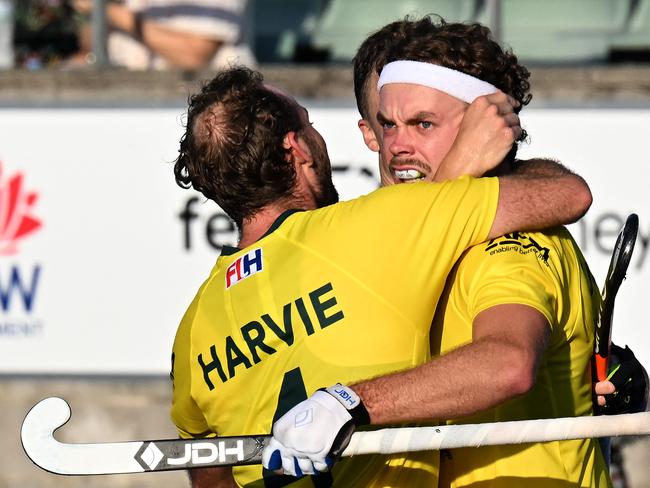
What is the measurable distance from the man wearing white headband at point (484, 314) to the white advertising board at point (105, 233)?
3487 millimetres

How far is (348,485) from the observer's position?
2.98 meters

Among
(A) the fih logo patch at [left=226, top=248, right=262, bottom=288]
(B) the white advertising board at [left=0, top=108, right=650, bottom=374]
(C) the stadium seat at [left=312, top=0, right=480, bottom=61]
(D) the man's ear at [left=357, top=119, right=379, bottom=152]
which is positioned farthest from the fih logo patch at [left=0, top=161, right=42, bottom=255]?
(A) the fih logo patch at [left=226, top=248, right=262, bottom=288]

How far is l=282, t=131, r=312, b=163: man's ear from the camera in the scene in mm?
3313

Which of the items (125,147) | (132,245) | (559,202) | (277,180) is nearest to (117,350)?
(132,245)

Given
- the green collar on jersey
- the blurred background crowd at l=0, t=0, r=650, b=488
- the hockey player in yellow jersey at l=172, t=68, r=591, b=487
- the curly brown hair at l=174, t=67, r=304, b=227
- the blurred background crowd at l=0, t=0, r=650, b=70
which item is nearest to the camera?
the hockey player in yellow jersey at l=172, t=68, r=591, b=487

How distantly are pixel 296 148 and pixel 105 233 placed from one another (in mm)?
3697

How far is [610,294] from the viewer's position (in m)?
3.08

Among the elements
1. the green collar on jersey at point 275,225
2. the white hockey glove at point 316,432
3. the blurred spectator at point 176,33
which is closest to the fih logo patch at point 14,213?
the blurred spectator at point 176,33

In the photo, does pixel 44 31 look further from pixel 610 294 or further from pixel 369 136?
pixel 610 294

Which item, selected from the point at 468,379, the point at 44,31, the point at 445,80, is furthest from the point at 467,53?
the point at 44,31

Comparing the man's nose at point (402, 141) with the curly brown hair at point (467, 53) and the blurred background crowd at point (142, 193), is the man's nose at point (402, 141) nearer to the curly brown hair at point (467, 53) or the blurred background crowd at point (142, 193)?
the curly brown hair at point (467, 53)

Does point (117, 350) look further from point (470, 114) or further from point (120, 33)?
point (470, 114)

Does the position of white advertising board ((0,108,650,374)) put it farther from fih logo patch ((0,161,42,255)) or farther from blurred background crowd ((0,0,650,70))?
blurred background crowd ((0,0,650,70))

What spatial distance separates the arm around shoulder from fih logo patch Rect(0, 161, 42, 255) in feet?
14.1
